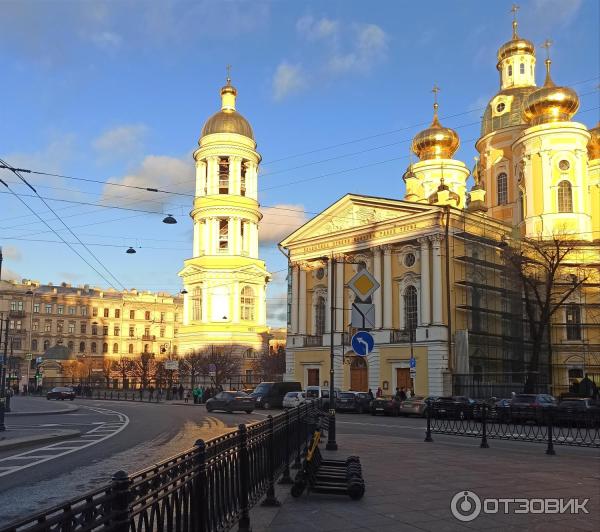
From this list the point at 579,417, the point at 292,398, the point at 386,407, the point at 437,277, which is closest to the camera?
the point at 579,417

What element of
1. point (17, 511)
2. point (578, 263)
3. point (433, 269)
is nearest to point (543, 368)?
point (578, 263)

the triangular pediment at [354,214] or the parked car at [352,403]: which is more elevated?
the triangular pediment at [354,214]

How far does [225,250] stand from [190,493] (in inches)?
2800

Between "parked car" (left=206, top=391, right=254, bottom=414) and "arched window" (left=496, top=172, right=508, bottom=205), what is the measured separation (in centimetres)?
3598

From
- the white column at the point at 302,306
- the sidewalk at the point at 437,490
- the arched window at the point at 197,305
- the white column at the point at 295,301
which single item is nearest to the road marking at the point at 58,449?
the sidewalk at the point at 437,490

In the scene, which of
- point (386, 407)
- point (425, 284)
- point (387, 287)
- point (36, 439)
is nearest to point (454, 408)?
point (386, 407)

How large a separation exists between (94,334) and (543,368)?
7790 centimetres

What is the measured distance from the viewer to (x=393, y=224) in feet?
167

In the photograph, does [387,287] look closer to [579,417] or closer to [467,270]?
[467,270]

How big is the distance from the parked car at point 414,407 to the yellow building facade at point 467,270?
A: 7891mm

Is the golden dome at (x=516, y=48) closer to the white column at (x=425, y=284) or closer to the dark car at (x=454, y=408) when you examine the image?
the white column at (x=425, y=284)

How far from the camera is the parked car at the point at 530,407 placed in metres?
28.9

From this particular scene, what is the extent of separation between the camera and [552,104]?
56156mm

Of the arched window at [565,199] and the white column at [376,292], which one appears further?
the arched window at [565,199]
